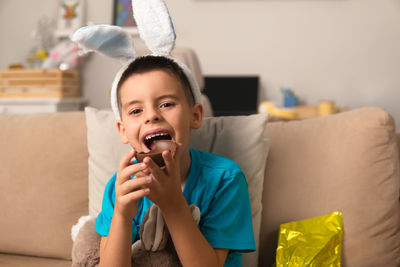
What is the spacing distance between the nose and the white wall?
3282 millimetres

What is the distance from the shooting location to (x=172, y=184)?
29.2 inches

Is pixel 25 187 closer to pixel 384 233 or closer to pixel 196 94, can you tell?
pixel 196 94

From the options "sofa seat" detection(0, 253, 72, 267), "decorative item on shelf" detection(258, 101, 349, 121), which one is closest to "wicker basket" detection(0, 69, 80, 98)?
"decorative item on shelf" detection(258, 101, 349, 121)

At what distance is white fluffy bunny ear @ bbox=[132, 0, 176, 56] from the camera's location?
3.15 feet

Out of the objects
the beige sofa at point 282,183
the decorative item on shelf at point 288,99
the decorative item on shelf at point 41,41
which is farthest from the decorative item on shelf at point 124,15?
the beige sofa at point 282,183

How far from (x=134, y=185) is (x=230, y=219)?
25 cm

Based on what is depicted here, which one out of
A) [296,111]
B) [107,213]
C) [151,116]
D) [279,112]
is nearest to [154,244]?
[107,213]

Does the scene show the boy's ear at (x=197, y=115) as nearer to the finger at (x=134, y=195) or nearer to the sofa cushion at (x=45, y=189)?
the finger at (x=134, y=195)

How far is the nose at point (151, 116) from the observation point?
82 centimetres

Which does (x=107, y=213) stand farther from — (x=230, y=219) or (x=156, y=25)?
(x=156, y=25)

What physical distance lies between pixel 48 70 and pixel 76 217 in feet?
8.78

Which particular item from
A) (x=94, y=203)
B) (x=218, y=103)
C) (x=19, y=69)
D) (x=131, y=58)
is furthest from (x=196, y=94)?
(x=19, y=69)

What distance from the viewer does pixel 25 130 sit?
1.39 meters

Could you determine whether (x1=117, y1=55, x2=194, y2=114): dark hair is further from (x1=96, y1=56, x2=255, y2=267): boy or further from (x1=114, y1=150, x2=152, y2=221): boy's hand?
(x1=114, y1=150, x2=152, y2=221): boy's hand
